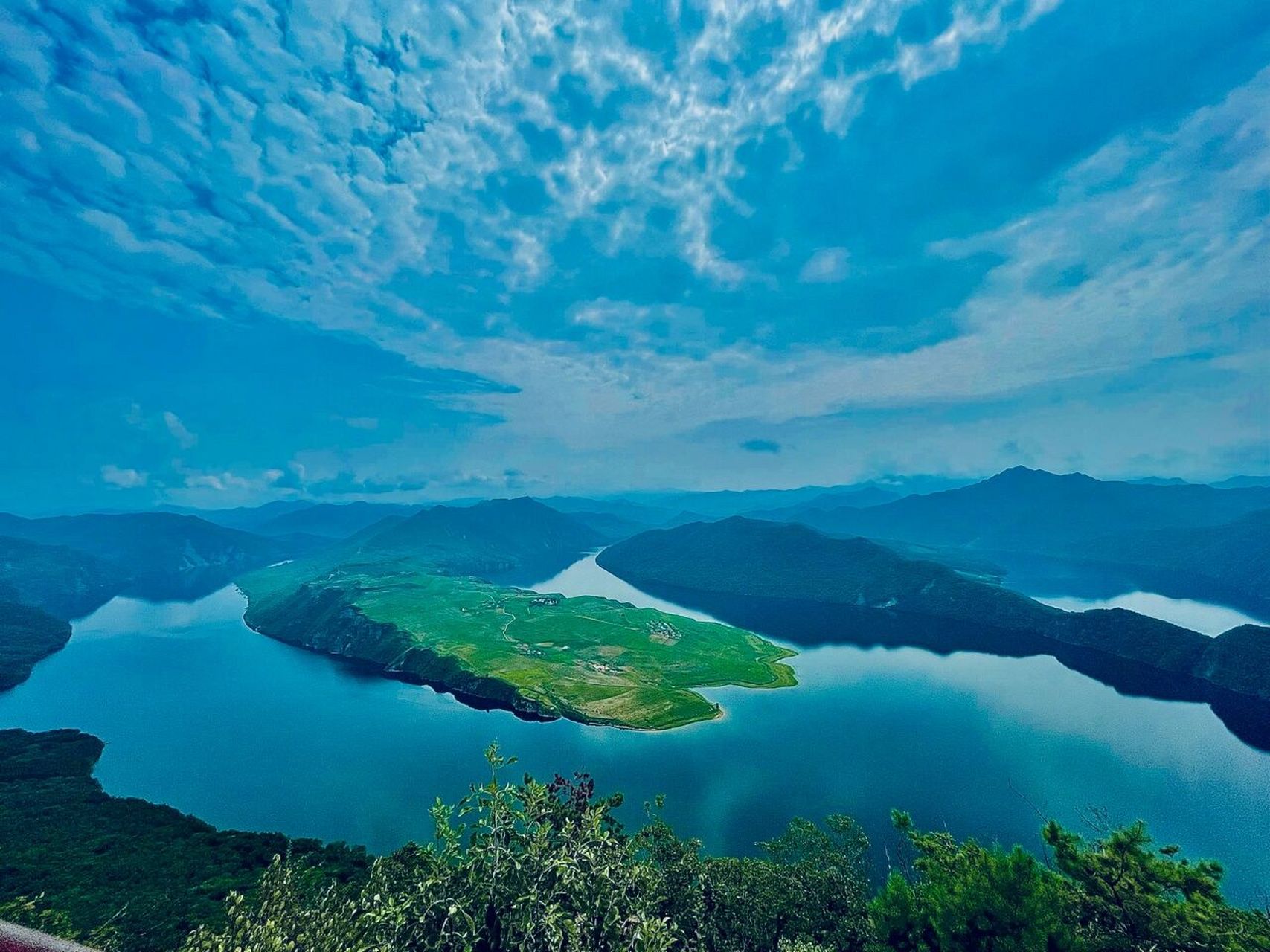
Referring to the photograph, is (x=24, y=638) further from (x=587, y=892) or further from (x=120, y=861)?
(x=587, y=892)

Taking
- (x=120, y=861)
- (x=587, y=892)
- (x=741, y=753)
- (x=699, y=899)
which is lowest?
(x=120, y=861)

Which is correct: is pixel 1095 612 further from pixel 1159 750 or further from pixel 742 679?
pixel 742 679

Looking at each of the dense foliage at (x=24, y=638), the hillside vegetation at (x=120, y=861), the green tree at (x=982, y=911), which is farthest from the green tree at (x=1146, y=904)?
the dense foliage at (x=24, y=638)

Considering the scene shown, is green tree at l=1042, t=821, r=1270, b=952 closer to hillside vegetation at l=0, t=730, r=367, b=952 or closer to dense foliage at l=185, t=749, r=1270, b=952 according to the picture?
dense foliage at l=185, t=749, r=1270, b=952

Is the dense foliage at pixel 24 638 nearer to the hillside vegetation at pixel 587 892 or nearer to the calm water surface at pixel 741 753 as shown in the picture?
the calm water surface at pixel 741 753

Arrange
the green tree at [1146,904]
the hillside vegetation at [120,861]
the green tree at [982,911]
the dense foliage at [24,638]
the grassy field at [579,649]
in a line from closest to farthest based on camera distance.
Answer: the green tree at [982,911]
the green tree at [1146,904]
the hillside vegetation at [120,861]
the grassy field at [579,649]
the dense foliage at [24,638]

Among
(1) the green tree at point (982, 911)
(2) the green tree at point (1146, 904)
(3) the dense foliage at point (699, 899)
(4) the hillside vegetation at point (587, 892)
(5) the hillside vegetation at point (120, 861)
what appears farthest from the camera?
(5) the hillside vegetation at point (120, 861)

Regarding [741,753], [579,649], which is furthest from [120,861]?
[579,649]
